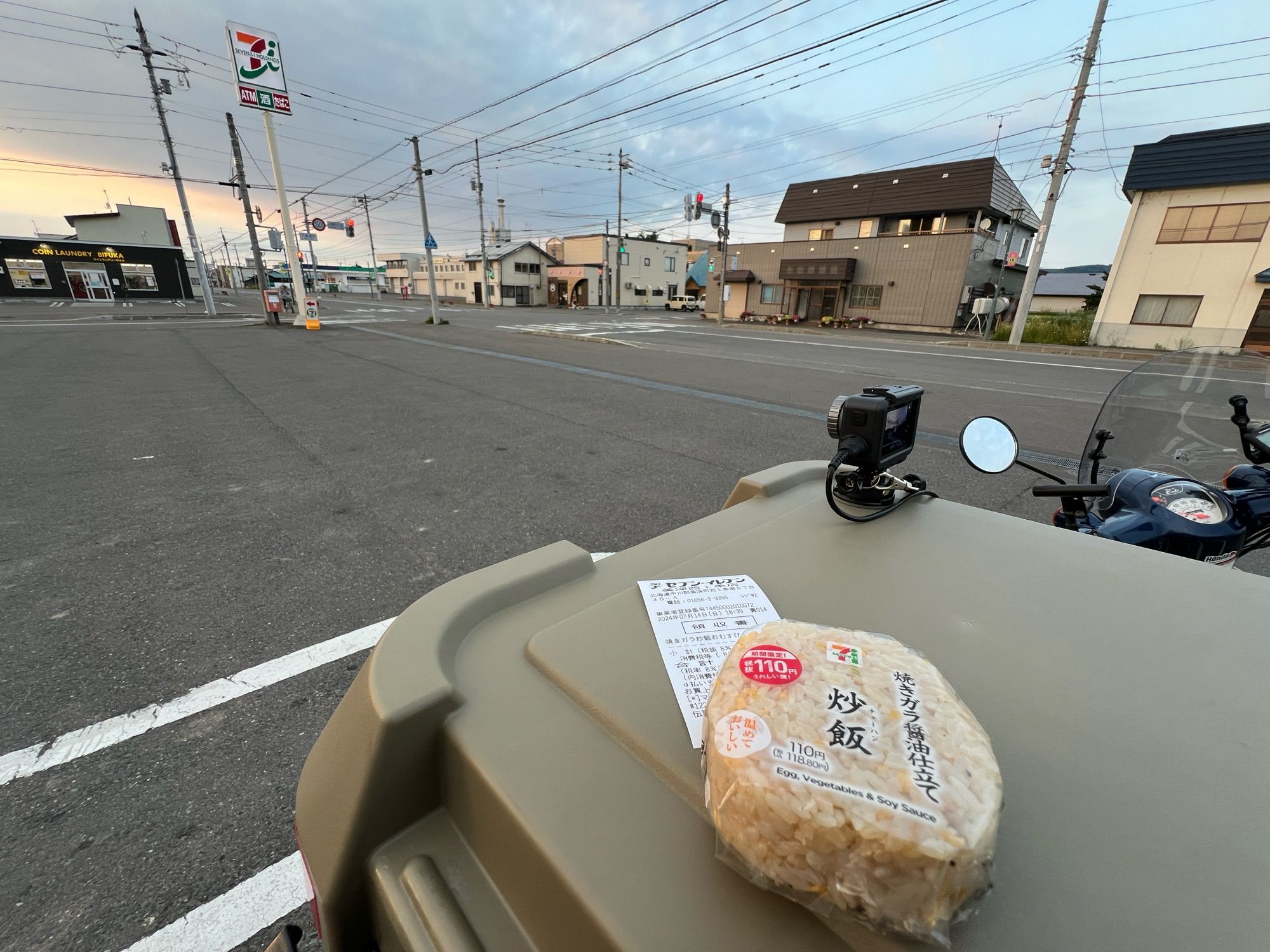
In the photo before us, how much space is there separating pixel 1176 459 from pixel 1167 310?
25.3 meters

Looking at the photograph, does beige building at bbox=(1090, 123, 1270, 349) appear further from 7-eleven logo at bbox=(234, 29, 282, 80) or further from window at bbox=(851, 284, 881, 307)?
7-eleven logo at bbox=(234, 29, 282, 80)

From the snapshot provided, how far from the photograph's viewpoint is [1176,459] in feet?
6.17

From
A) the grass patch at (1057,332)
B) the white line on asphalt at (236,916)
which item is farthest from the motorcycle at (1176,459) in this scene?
the grass patch at (1057,332)

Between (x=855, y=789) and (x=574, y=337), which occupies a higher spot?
(x=855, y=789)

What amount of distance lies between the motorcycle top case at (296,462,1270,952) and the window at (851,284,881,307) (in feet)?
103

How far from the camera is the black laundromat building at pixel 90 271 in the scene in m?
31.5

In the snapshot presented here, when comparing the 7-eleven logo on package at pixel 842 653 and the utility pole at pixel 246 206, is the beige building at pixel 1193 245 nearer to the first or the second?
the 7-eleven logo on package at pixel 842 653

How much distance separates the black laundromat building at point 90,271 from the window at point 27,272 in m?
0.03

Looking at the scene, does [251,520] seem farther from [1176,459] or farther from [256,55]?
[256,55]

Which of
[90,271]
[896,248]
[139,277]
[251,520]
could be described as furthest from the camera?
[139,277]

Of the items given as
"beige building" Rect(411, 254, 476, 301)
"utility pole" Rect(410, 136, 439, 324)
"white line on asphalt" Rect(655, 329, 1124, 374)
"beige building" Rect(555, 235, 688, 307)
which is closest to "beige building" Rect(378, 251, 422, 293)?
"beige building" Rect(411, 254, 476, 301)

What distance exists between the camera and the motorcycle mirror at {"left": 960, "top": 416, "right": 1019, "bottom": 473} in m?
1.71

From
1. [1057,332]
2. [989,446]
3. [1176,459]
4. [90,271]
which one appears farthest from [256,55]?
[90,271]

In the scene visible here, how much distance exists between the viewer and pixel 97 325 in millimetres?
17984
